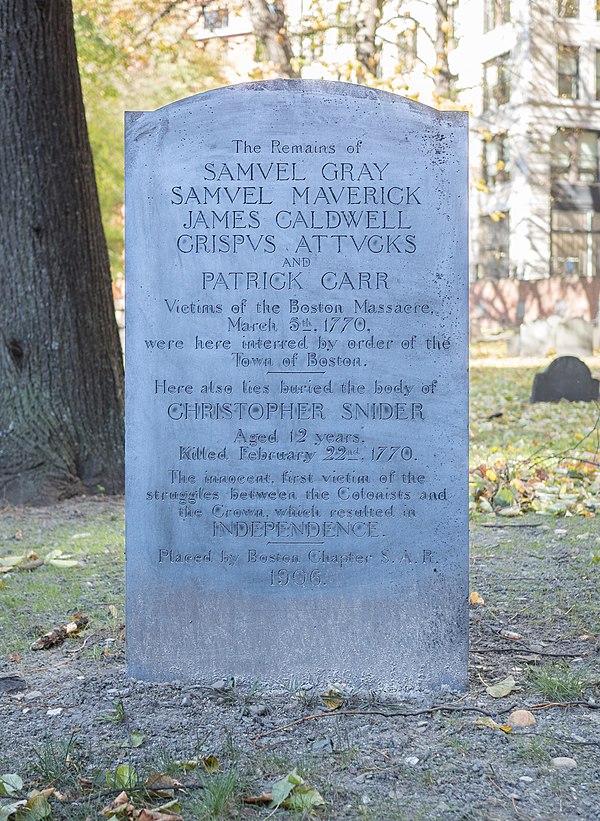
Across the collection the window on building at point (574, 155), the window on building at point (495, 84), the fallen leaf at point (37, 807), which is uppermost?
the window on building at point (495, 84)

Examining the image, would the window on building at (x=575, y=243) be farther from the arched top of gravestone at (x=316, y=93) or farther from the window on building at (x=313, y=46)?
the arched top of gravestone at (x=316, y=93)

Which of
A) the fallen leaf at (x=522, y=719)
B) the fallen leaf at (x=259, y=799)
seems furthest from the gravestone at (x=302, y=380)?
the fallen leaf at (x=259, y=799)

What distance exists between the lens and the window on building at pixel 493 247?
42531 millimetres

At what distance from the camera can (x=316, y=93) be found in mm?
4035

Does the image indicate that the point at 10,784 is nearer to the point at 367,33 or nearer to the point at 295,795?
the point at 295,795

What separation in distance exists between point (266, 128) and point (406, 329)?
0.94 m

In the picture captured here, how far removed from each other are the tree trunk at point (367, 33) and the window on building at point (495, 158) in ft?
72.9

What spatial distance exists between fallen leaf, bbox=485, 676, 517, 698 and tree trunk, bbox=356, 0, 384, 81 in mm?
16686

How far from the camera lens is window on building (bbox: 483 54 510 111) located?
40.9 meters

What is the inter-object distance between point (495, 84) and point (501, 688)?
4041cm

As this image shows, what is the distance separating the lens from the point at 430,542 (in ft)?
13.2

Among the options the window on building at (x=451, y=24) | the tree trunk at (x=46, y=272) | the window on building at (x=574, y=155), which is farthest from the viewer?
the window on building at (x=574, y=155)

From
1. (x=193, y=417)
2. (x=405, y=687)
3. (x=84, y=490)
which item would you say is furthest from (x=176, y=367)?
(x=84, y=490)


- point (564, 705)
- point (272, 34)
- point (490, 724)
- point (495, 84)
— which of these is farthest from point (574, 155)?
point (490, 724)
